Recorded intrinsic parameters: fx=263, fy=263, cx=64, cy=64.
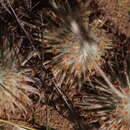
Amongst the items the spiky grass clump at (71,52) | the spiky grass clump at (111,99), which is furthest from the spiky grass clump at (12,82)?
the spiky grass clump at (111,99)

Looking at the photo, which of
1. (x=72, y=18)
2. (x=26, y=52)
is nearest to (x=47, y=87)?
(x=26, y=52)

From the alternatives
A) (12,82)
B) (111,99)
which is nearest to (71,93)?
(111,99)

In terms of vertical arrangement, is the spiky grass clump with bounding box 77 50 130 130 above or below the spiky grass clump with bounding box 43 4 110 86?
below

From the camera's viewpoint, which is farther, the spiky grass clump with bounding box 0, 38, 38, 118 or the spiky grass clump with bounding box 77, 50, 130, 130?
the spiky grass clump with bounding box 0, 38, 38, 118

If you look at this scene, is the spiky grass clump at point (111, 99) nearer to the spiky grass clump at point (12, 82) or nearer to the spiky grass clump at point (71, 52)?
the spiky grass clump at point (71, 52)

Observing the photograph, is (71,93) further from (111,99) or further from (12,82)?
(12,82)

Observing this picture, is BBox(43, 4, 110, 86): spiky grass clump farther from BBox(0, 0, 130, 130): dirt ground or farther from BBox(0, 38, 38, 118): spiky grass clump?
BBox(0, 38, 38, 118): spiky grass clump

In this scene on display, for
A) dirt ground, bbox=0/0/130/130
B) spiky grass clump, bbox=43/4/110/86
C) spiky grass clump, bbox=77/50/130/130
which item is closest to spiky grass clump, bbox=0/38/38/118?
dirt ground, bbox=0/0/130/130
